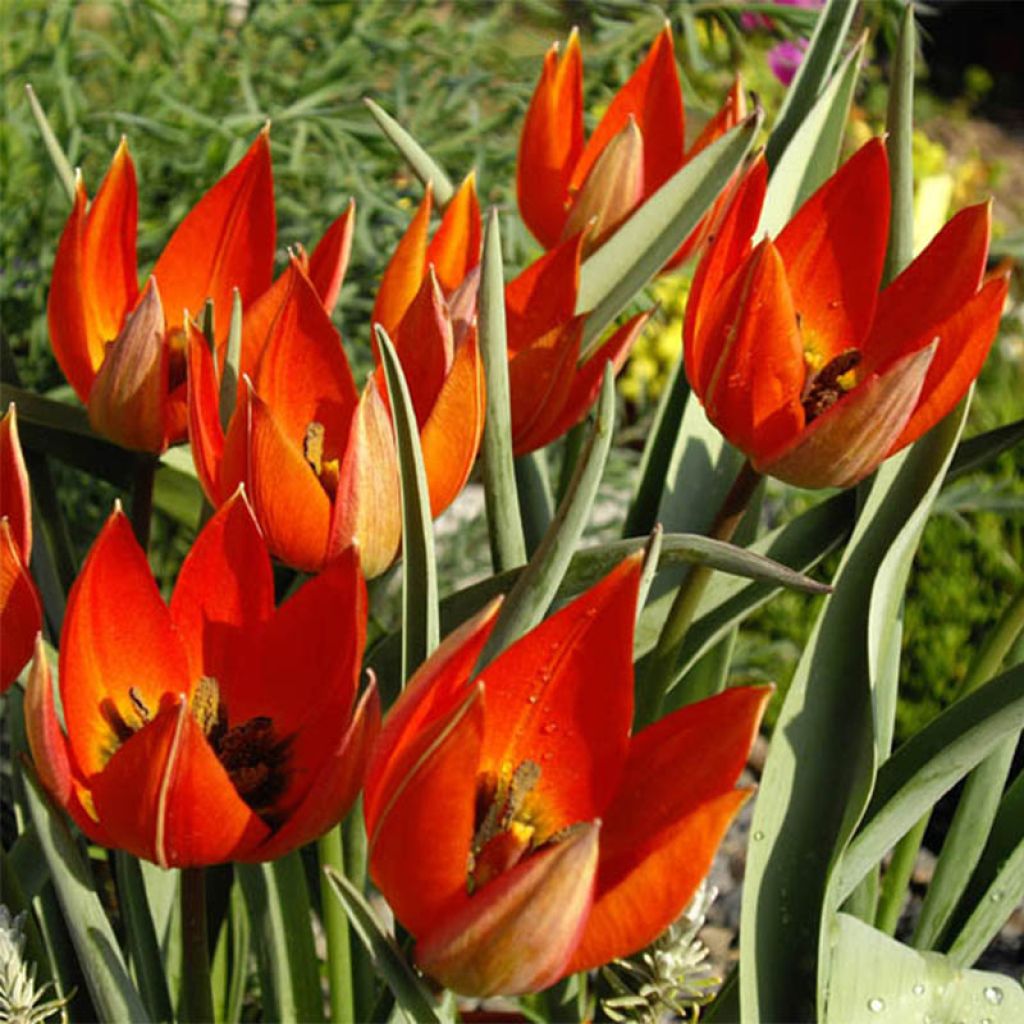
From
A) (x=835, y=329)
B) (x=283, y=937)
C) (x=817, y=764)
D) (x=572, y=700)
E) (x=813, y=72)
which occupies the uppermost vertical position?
(x=813, y=72)

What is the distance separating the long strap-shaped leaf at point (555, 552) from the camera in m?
0.71

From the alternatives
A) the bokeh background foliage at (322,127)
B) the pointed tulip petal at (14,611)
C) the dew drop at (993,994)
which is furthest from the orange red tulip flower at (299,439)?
the bokeh background foliage at (322,127)

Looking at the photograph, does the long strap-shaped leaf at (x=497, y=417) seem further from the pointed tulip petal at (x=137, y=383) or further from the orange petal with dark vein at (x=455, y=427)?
the pointed tulip petal at (x=137, y=383)

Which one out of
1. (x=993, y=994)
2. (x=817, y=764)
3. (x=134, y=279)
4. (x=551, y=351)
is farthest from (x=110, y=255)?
(x=993, y=994)

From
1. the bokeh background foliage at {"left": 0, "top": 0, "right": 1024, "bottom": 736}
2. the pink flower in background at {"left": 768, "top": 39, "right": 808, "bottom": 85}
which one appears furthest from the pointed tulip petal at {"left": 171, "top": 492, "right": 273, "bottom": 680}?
the pink flower in background at {"left": 768, "top": 39, "right": 808, "bottom": 85}

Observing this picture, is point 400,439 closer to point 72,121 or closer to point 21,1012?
point 21,1012

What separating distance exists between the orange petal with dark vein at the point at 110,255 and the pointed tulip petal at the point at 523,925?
0.41 metres

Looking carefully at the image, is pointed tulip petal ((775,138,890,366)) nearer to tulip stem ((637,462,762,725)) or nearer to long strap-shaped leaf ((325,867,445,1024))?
tulip stem ((637,462,762,725))

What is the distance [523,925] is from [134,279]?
18.3 inches

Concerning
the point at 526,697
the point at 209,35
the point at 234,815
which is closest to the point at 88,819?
the point at 234,815

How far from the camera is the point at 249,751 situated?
718mm

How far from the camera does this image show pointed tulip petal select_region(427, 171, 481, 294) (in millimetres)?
889

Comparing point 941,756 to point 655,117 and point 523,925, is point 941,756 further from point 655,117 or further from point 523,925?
point 655,117

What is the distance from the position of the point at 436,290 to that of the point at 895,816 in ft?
1.11
